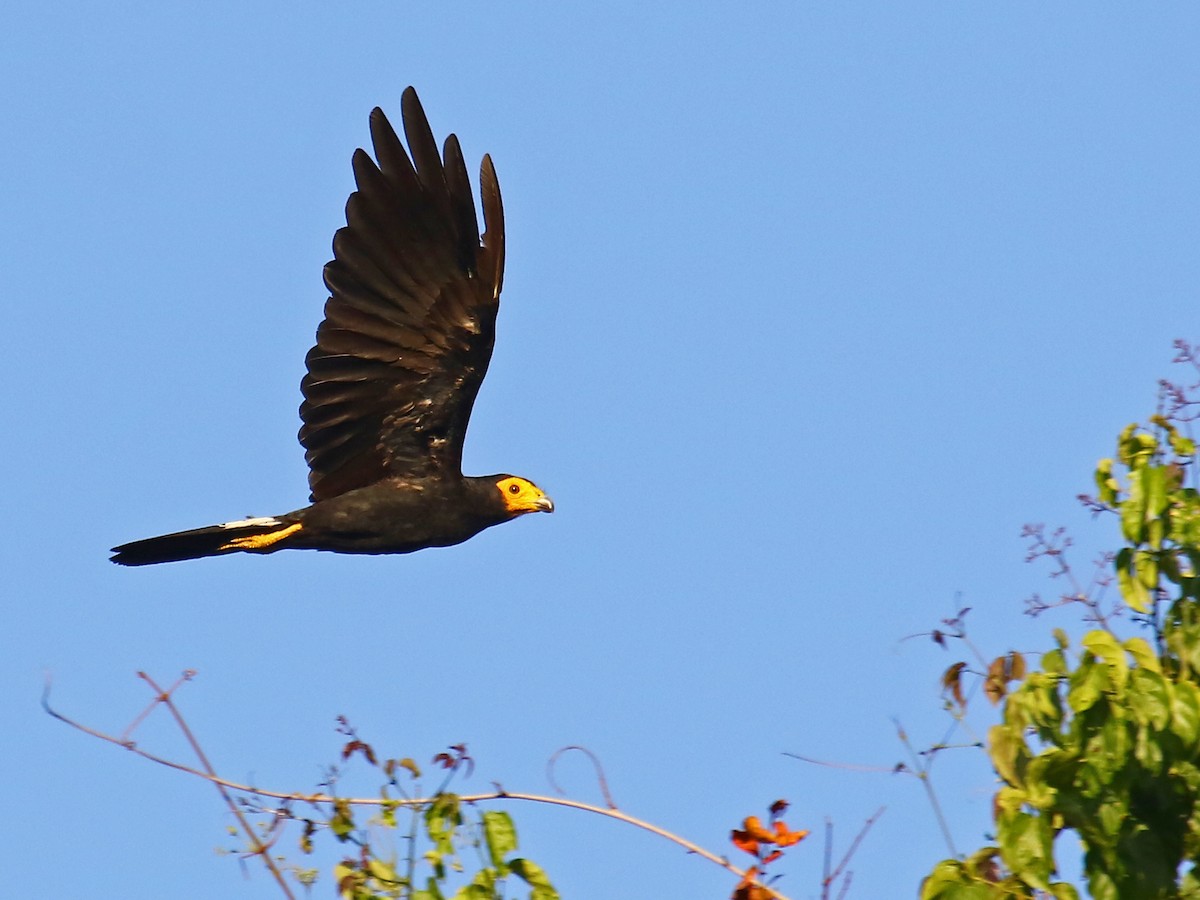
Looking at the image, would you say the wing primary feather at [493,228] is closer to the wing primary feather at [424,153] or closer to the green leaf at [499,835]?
the wing primary feather at [424,153]

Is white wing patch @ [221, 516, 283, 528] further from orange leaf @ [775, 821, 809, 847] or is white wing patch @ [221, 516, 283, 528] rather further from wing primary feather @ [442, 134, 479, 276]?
orange leaf @ [775, 821, 809, 847]

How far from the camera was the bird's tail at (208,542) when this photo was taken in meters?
8.77

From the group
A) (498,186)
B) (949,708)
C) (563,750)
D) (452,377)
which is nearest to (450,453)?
(452,377)

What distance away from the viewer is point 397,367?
8758 mm

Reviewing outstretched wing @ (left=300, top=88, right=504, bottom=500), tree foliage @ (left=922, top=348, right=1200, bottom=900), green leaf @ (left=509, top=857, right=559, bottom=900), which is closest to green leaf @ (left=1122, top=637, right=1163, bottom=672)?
tree foliage @ (left=922, top=348, right=1200, bottom=900)

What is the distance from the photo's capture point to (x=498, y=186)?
336 inches

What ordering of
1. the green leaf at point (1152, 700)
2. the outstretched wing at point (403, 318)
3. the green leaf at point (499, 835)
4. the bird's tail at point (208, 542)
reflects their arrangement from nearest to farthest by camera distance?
the green leaf at point (1152, 700) → the green leaf at point (499, 835) → the outstretched wing at point (403, 318) → the bird's tail at point (208, 542)

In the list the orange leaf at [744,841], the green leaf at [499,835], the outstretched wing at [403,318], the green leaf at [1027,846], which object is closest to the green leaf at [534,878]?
the green leaf at [499,835]

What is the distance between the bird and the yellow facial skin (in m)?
0.07

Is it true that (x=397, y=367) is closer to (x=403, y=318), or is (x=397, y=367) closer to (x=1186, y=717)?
(x=403, y=318)

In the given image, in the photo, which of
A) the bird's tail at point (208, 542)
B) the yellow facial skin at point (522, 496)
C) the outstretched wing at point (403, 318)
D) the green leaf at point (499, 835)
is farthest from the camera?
the yellow facial skin at point (522, 496)

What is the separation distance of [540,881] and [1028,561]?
5.60ft

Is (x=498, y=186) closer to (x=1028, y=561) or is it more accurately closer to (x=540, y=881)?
(x=1028, y=561)

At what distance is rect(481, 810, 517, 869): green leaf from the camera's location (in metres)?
4.05
